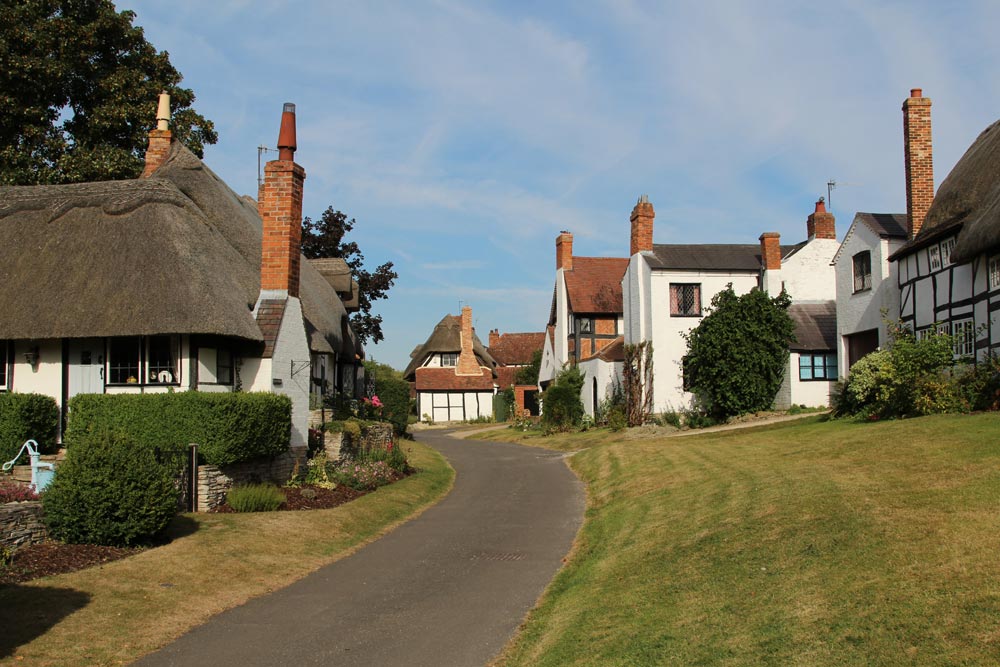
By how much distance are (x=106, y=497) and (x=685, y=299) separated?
27.6 metres

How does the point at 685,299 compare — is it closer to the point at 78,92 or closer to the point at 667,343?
the point at 667,343

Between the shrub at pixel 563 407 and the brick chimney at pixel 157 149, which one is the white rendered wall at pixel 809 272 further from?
the brick chimney at pixel 157 149

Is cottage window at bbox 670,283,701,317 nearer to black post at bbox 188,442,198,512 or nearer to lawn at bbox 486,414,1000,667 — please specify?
lawn at bbox 486,414,1000,667

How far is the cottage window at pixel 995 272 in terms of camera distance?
19938 mm

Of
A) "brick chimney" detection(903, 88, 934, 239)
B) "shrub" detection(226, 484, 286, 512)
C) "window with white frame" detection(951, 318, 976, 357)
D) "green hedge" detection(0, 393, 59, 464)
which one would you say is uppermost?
"brick chimney" detection(903, 88, 934, 239)

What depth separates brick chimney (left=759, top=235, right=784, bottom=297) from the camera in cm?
3450

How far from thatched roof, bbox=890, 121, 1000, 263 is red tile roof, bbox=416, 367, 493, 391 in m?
36.0

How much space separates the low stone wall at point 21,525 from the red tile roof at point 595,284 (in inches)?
1270

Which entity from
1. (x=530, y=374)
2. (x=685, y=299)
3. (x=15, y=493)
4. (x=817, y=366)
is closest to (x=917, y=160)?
(x=817, y=366)

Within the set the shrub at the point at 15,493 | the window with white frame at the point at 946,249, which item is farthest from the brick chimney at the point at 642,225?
the shrub at the point at 15,493

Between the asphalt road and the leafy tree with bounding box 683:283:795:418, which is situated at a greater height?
the leafy tree with bounding box 683:283:795:418

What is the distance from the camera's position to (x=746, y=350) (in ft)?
98.8

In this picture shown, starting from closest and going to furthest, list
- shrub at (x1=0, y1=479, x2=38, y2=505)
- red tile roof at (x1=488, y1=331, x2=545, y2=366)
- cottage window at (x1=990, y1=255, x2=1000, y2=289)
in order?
shrub at (x1=0, y1=479, x2=38, y2=505)
cottage window at (x1=990, y1=255, x2=1000, y2=289)
red tile roof at (x1=488, y1=331, x2=545, y2=366)

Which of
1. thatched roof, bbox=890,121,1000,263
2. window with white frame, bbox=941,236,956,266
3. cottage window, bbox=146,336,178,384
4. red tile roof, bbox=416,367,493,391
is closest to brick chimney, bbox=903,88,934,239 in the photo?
thatched roof, bbox=890,121,1000,263
